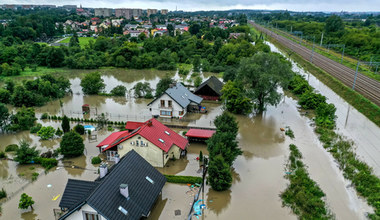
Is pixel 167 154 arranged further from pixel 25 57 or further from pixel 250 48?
pixel 25 57

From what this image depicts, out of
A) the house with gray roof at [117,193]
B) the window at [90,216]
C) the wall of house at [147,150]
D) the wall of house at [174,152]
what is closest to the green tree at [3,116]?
the wall of house at [147,150]

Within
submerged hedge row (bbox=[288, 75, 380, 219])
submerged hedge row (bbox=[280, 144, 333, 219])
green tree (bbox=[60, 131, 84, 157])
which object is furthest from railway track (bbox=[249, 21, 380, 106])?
green tree (bbox=[60, 131, 84, 157])

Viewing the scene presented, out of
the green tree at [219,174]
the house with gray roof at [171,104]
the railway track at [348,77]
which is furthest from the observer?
the railway track at [348,77]

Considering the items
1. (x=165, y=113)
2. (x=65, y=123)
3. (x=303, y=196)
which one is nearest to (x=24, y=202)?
(x=65, y=123)

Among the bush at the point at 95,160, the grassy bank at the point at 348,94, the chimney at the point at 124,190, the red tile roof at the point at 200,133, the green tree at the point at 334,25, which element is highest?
the green tree at the point at 334,25

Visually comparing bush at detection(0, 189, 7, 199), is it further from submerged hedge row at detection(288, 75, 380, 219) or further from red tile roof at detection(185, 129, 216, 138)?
submerged hedge row at detection(288, 75, 380, 219)

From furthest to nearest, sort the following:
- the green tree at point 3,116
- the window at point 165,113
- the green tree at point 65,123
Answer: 1. the window at point 165,113
2. the green tree at point 3,116
3. the green tree at point 65,123

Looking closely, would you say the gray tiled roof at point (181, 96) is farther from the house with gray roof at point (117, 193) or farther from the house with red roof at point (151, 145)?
the house with gray roof at point (117, 193)
